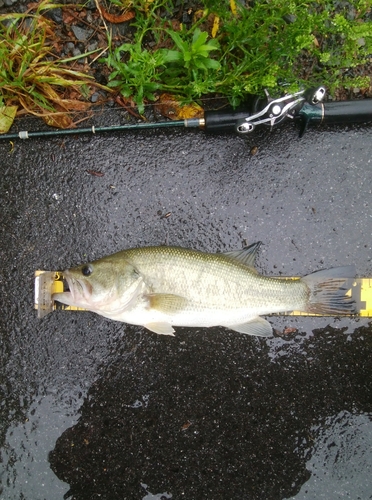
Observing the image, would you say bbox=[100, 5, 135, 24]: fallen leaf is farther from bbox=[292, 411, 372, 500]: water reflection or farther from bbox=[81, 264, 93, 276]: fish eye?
bbox=[292, 411, 372, 500]: water reflection

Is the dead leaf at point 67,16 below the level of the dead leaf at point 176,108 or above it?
above

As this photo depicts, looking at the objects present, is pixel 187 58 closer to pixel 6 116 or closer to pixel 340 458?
pixel 6 116

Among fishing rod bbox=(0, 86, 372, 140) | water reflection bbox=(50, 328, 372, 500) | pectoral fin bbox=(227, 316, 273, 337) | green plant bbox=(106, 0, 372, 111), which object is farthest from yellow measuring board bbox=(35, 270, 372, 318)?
green plant bbox=(106, 0, 372, 111)

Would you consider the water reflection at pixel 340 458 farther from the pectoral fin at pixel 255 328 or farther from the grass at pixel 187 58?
the grass at pixel 187 58

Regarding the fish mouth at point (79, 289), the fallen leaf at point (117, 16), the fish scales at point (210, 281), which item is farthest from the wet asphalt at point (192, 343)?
the fallen leaf at point (117, 16)

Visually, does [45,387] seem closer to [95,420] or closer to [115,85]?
[95,420]

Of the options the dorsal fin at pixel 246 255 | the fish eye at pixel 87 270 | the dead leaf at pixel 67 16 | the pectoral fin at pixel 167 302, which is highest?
the dead leaf at pixel 67 16

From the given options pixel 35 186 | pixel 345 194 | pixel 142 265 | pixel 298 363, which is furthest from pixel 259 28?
pixel 298 363
